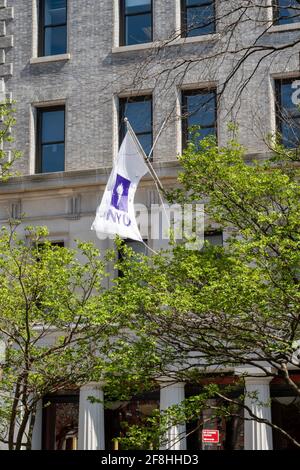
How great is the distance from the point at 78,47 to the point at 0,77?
8.52ft

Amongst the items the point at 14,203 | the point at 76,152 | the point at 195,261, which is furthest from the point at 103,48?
the point at 195,261

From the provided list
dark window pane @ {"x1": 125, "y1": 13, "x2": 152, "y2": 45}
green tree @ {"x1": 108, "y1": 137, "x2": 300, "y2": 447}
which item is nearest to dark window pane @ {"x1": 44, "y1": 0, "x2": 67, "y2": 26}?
dark window pane @ {"x1": 125, "y1": 13, "x2": 152, "y2": 45}

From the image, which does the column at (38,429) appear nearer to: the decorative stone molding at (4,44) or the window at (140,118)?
the window at (140,118)

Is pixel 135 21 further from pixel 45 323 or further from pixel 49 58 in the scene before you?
pixel 45 323

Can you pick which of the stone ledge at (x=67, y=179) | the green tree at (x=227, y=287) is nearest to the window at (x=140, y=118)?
the stone ledge at (x=67, y=179)

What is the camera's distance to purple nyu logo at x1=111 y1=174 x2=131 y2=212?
21.8m

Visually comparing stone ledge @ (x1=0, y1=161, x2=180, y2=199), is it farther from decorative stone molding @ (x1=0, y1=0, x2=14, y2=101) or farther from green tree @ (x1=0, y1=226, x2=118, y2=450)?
green tree @ (x1=0, y1=226, x2=118, y2=450)

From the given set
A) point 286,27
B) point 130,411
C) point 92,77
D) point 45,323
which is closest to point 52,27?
point 92,77

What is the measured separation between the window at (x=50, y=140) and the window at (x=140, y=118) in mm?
1936

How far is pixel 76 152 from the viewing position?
1073 inches

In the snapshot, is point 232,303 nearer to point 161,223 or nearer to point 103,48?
point 161,223

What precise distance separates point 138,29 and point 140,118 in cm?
277

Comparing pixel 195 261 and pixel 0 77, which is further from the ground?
pixel 0 77

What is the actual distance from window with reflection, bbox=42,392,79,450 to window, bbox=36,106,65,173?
6643 millimetres
